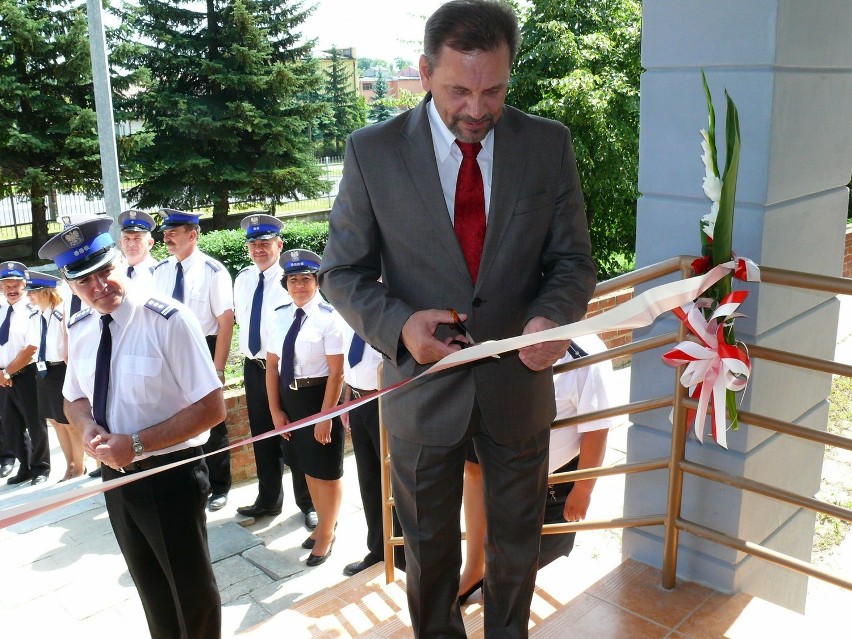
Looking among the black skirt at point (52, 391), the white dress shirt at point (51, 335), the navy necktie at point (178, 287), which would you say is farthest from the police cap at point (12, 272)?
the navy necktie at point (178, 287)

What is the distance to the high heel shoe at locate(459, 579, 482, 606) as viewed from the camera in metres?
3.24

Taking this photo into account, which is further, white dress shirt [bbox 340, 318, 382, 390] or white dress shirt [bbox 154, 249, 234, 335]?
white dress shirt [bbox 154, 249, 234, 335]

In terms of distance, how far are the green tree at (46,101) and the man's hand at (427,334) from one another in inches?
824

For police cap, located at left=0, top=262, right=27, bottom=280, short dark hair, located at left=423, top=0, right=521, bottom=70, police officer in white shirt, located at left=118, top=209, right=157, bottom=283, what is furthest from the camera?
police cap, located at left=0, top=262, right=27, bottom=280

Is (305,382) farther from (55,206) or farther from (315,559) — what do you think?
(55,206)

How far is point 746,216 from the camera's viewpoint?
2543mm

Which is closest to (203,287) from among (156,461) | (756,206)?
(156,461)

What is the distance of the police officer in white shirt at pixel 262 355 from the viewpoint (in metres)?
5.52

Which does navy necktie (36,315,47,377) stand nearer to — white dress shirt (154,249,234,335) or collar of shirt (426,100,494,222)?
white dress shirt (154,249,234,335)

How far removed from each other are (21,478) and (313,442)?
3143 mm

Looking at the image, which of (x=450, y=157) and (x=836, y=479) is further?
(x=836, y=479)

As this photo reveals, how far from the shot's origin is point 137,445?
2.85 m

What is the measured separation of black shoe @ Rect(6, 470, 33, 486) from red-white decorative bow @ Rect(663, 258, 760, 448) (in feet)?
19.7

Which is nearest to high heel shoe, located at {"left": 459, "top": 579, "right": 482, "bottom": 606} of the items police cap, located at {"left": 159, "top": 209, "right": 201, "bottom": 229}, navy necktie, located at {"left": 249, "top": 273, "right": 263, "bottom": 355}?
navy necktie, located at {"left": 249, "top": 273, "right": 263, "bottom": 355}
